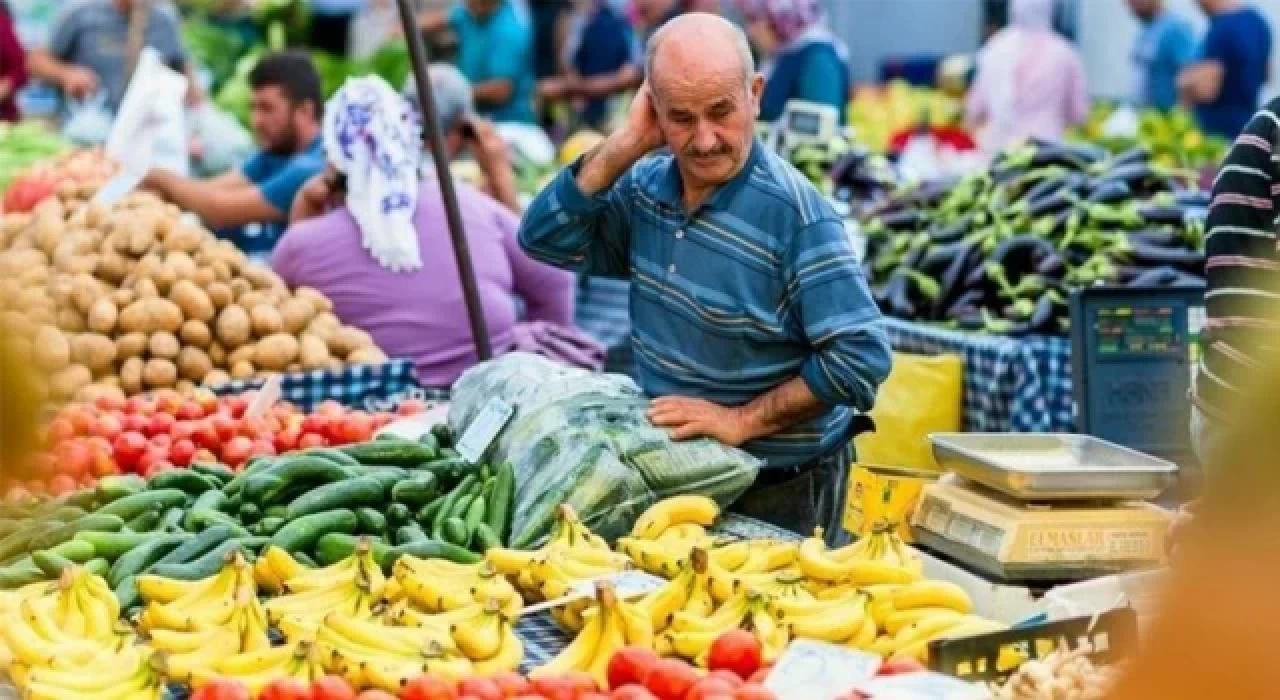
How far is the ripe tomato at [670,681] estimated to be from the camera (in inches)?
117

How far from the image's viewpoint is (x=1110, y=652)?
3043mm

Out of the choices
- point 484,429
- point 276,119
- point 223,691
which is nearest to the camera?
point 223,691

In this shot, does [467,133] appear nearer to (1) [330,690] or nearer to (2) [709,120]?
(2) [709,120]

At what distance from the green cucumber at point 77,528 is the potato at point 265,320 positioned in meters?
A: 2.14

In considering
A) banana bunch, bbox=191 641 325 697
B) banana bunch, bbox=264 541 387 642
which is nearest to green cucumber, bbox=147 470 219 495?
banana bunch, bbox=264 541 387 642

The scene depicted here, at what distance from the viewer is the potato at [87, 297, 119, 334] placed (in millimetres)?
6258

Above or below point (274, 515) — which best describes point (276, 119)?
above

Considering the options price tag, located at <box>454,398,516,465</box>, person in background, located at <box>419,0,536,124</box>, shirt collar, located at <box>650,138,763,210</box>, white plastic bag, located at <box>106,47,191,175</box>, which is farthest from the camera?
person in background, located at <box>419,0,536,124</box>

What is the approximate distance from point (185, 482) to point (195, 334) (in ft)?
6.08

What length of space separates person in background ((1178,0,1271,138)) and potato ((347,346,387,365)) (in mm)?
6592

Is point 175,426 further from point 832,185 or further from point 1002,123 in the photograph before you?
point 1002,123

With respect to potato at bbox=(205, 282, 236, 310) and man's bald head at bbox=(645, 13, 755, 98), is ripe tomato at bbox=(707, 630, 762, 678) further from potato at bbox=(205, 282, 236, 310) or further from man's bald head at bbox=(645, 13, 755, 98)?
potato at bbox=(205, 282, 236, 310)

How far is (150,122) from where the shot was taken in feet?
25.9

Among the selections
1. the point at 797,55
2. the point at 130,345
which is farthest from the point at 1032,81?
the point at 130,345
